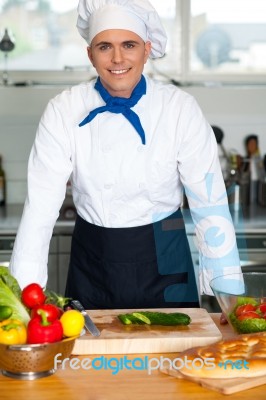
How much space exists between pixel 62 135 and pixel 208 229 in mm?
562

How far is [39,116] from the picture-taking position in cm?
441

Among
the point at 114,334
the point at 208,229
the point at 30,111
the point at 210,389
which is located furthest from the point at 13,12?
the point at 210,389

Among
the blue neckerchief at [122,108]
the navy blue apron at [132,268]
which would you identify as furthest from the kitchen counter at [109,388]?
the blue neckerchief at [122,108]

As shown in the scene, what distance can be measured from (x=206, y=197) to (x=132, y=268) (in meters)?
0.36

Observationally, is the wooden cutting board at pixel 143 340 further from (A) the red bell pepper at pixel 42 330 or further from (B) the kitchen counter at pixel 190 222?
(B) the kitchen counter at pixel 190 222

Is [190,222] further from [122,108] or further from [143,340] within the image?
[143,340]

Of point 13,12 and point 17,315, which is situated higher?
point 13,12

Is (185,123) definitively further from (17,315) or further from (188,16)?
(188,16)

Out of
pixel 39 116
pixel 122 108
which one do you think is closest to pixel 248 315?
pixel 122 108

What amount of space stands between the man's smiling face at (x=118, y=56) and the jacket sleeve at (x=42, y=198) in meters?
0.22

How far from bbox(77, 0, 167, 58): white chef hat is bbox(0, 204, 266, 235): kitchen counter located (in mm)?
1400

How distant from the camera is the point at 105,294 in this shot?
2762 mm

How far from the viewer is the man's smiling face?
2547 millimetres

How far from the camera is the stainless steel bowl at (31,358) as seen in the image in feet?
5.89
